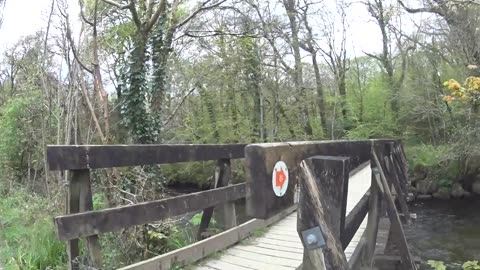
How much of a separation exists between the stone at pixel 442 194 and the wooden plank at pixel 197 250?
15.3 meters

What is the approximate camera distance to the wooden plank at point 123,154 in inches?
130

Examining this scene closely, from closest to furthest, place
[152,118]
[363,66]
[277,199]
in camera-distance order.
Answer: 1. [277,199]
2. [152,118]
3. [363,66]

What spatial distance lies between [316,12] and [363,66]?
3.90 metres

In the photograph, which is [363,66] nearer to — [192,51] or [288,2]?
[288,2]

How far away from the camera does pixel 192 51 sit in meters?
19.2

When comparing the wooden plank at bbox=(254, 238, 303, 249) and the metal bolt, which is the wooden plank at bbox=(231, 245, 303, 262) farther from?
the metal bolt

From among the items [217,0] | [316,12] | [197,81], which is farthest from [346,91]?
[217,0]

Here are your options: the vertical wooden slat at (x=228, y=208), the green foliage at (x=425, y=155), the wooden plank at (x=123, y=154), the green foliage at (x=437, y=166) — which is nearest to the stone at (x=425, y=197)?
the green foliage at (x=437, y=166)

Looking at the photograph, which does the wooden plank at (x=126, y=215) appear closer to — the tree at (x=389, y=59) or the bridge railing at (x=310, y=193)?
the bridge railing at (x=310, y=193)

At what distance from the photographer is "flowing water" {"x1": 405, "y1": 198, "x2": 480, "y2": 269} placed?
10258 mm

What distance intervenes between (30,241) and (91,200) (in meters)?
1.97

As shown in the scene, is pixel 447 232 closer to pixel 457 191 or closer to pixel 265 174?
pixel 457 191

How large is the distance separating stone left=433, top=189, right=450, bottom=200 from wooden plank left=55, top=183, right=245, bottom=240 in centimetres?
1590

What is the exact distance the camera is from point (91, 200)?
11.3ft
